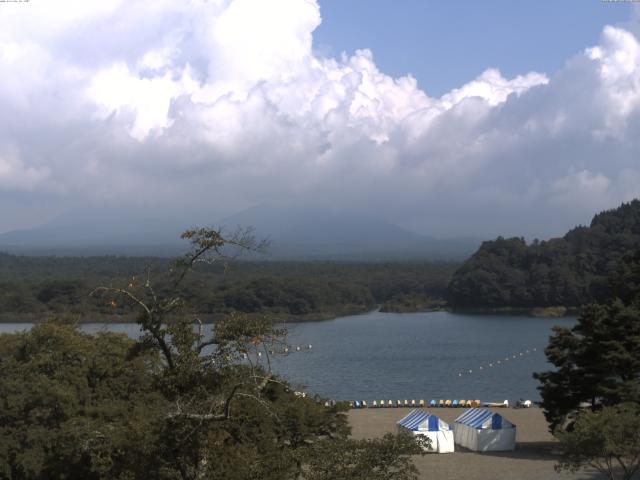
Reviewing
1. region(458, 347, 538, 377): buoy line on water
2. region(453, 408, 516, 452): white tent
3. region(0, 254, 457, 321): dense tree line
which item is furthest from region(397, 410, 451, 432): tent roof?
region(0, 254, 457, 321): dense tree line

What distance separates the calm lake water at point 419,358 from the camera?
27969 mm

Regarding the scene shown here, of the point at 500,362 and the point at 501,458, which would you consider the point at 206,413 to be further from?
the point at 500,362

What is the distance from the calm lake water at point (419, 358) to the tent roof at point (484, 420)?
3.83m

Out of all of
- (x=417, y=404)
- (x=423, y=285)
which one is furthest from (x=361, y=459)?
(x=423, y=285)

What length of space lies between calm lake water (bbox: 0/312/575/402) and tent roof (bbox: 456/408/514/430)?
3.83m

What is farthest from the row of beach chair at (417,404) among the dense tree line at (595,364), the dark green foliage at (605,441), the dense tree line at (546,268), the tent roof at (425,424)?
the dense tree line at (546,268)

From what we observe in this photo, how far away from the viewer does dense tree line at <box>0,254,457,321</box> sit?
172 feet

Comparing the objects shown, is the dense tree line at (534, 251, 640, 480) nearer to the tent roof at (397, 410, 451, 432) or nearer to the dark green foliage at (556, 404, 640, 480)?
the tent roof at (397, 410, 451, 432)

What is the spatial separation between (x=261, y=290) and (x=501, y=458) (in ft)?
134

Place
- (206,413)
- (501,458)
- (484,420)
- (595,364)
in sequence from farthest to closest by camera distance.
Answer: (484,420), (501,458), (595,364), (206,413)

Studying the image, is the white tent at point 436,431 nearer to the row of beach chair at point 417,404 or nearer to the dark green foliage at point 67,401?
the dark green foliage at point 67,401

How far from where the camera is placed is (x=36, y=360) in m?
14.2

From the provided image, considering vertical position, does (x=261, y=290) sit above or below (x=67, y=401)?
above

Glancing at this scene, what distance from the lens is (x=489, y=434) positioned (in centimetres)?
1677
